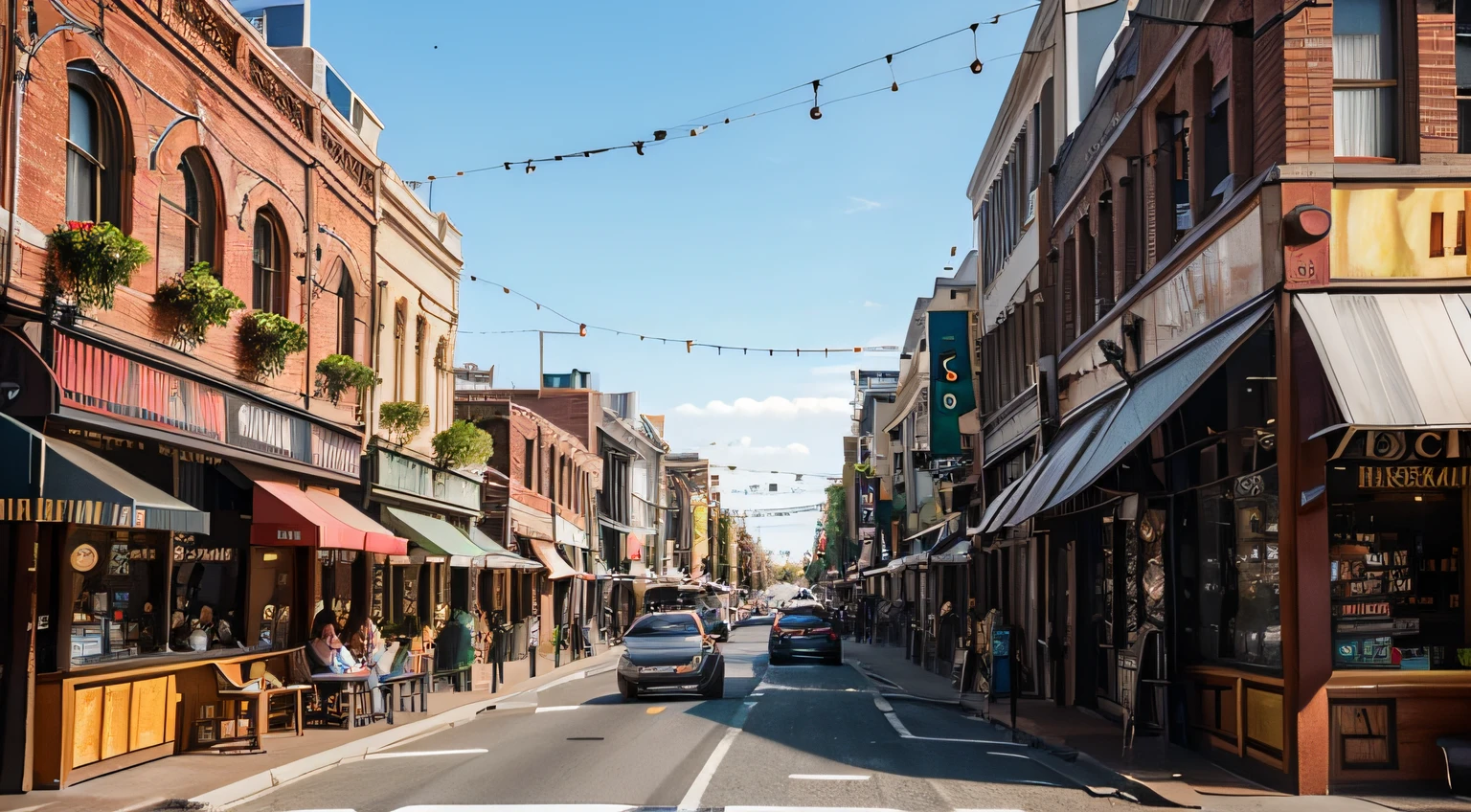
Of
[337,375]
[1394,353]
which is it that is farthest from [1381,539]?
[337,375]

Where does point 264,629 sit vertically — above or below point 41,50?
below

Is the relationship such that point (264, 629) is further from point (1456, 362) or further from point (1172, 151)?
point (1456, 362)

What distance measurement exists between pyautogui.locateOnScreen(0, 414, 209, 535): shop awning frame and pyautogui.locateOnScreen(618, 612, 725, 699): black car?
1118 cm

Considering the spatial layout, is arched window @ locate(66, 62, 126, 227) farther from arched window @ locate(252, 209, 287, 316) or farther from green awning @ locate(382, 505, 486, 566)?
green awning @ locate(382, 505, 486, 566)

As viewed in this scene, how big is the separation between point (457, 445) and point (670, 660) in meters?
8.32

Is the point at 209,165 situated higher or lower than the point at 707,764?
higher

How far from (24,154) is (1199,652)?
13.7 meters

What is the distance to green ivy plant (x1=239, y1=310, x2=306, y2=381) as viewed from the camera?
18.5 meters

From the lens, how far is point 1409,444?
1271 cm

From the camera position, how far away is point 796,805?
37.4 feet

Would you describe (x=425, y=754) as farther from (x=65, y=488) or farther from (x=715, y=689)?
(x=715, y=689)

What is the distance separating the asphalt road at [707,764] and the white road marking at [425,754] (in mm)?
22

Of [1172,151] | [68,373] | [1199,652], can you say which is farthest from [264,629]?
[1172,151]

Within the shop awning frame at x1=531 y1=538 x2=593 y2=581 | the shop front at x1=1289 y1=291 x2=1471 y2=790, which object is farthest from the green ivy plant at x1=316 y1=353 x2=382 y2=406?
the shop awning frame at x1=531 y1=538 x2=593 y2=581
